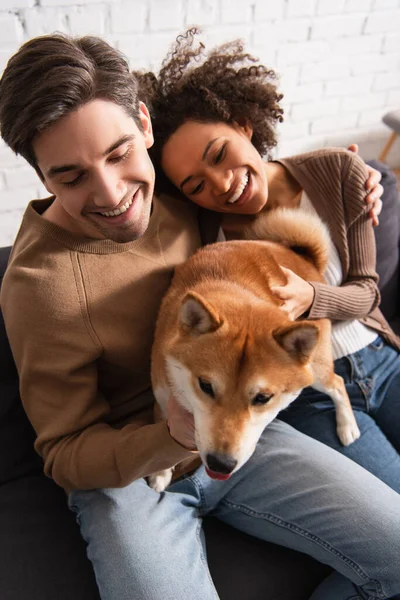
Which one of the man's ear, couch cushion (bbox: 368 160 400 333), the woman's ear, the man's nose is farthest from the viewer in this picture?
couch cushion (bbox: 368 160 400 333)

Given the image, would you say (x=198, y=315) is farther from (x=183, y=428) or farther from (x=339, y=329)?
(x=339, y=329)

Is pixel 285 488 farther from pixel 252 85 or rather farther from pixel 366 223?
pixel 252 85

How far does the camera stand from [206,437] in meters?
0.90

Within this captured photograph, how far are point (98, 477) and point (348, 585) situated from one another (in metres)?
0.63

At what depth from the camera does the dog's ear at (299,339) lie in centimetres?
88

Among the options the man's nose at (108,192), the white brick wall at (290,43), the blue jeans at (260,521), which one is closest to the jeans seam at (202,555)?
the blue jeans at (260,521)

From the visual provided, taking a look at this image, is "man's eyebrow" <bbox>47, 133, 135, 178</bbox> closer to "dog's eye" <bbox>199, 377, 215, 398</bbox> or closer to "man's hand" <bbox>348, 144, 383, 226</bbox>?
"dog's eye" <bbox>199, 377, 215, 398</bbox>

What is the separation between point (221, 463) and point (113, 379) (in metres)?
0.44

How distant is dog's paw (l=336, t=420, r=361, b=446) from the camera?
1306 millimetres

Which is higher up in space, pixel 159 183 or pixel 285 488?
pixel 159 183

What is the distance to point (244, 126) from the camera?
4.69ft

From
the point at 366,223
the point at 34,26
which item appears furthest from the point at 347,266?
the point at 34,26

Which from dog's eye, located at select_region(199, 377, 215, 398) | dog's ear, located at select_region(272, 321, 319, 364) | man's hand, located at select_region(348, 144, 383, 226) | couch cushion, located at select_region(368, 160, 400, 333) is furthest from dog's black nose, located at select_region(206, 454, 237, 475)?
couch cushion, located at select_region(368, 160, 400, 333)

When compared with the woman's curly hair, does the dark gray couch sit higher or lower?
lower
